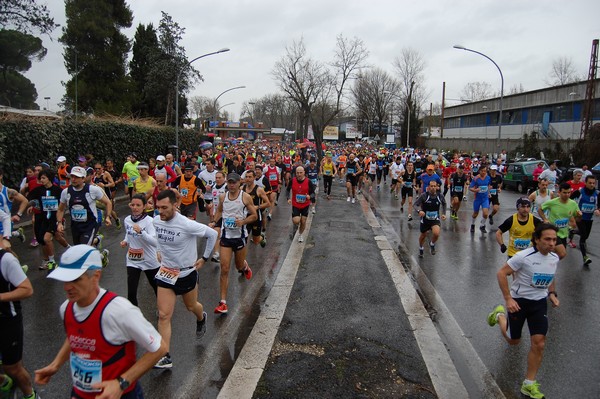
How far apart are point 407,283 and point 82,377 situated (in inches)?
227

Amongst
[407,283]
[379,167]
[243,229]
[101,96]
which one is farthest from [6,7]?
[407,283]

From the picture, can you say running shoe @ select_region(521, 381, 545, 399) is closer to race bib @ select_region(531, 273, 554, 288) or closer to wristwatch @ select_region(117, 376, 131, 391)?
race bib @ select_region(531, 273, 554, 288)

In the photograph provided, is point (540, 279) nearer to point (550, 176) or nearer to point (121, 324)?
point (121, 324)

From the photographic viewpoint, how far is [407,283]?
7.44 metres

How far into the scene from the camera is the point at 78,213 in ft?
22.6

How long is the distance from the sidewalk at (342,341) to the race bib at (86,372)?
1732 mm

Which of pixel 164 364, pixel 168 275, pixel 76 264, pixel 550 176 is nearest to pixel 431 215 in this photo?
pixel 168 275

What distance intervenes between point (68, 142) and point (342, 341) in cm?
1520

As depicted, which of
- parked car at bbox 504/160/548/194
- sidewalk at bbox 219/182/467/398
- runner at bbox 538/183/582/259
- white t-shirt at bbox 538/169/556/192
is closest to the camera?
sidewalk at bbox 219/182/467/398

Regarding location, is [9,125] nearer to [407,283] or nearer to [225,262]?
[225,262]

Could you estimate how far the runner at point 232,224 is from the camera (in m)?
6.10

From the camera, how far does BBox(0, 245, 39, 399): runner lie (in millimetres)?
3338

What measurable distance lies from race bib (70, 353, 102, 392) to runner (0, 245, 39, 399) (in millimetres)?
1127

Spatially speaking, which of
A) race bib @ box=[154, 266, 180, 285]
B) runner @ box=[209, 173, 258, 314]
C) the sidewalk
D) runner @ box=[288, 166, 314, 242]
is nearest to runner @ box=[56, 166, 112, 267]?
runner @ box=[209, 173, 258, 314]
